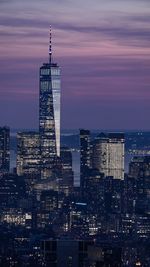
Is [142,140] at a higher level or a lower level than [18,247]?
higher

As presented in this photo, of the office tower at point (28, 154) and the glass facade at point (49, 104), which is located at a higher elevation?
the glass facade at point (49, 104)

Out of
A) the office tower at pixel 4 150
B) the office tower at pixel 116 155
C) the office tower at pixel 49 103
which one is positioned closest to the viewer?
the office tower at pixel 116 155

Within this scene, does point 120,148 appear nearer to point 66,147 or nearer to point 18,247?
point 66,147

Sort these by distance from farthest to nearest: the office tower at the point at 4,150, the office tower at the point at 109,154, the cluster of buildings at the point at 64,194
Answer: the office tower at the point at 4,150 < the office tower at the point at 109,154 < the cluster of buildings at the point at 64,194

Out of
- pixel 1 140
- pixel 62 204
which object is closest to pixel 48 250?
pixel 62 204

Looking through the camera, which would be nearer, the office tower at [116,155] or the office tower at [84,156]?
the office tower at [84,156]

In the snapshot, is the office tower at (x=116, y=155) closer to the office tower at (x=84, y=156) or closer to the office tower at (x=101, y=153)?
the office tower at (x=101, y=153)

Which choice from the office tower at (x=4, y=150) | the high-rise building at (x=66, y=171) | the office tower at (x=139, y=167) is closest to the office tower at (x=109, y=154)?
the office tower at (x=139, y=167)
